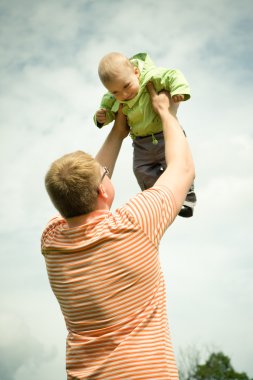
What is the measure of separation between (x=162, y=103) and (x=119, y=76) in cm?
43

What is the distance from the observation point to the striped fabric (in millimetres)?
2551

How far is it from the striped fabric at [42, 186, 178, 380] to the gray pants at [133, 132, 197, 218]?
4.34ft

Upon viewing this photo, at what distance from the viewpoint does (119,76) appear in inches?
154

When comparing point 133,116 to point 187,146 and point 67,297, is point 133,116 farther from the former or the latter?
point 67,297

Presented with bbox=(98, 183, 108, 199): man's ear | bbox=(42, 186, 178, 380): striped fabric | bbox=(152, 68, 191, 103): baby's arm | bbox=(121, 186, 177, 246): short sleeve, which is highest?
bbox=(152, 68, 191, 103): baby's arm

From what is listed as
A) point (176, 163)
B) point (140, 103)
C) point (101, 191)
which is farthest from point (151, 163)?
point (101, 191)

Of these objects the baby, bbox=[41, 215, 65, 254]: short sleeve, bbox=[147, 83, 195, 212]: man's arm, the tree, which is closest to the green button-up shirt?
the baby

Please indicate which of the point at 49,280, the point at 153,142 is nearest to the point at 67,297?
the point at 49,280

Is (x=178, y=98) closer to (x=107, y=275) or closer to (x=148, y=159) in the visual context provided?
(x=148, y=159)

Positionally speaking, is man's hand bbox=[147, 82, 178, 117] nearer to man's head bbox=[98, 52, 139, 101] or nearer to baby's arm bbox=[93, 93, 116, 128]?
man's head bbox=[98, 52, 139, 101]

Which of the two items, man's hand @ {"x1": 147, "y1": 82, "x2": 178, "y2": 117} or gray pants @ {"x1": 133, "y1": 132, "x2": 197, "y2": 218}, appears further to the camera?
gray pants @ {"x1": 133, "y1": 132, "x2": 197, "y2": 218}

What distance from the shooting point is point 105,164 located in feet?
12.6

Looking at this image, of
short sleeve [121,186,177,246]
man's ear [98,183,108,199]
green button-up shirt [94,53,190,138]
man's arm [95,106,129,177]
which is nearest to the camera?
short sleeve [121,186,177,246]

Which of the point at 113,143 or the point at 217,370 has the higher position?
the point at 217,370
